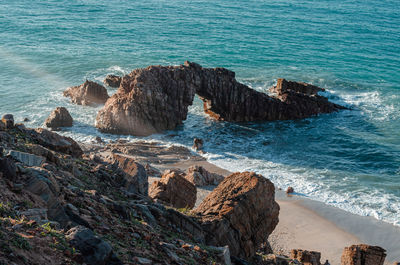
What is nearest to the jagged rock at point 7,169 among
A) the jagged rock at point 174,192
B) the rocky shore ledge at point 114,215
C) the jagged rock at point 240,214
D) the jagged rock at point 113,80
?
the rocky shore ledge at point 114,215

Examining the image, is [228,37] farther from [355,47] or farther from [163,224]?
[163,224]

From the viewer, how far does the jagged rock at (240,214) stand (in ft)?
42.7

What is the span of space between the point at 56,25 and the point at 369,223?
191 feet

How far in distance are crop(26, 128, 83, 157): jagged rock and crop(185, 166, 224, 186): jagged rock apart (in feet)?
24.4

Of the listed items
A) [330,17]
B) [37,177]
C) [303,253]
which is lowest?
[303,253]

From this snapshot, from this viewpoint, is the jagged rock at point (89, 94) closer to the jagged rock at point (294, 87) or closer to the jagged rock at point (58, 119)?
the jagged rock at point (58, 119)

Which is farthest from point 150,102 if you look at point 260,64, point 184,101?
point 260,64

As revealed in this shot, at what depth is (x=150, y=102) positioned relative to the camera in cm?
3088

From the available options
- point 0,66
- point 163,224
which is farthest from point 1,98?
point 163,224

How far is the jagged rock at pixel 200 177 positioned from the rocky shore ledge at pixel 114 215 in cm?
552

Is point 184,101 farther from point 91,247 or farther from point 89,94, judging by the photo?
point 91,247

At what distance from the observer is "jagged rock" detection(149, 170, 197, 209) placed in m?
15.8

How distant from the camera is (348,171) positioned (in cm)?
2633

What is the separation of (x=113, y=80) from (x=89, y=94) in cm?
497
